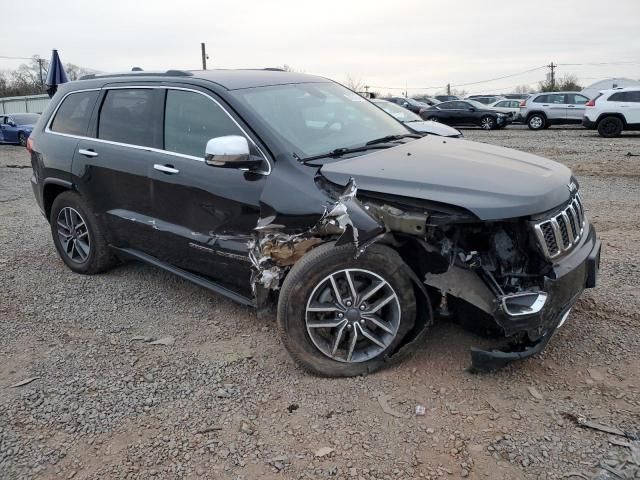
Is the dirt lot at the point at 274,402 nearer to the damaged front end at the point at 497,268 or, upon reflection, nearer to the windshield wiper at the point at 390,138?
the damaged front end at the point at 497,268

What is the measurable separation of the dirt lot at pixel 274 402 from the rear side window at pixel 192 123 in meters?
1.29

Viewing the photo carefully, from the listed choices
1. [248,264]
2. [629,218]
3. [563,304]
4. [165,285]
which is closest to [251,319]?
[248,264]

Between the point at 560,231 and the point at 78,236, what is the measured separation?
411 cm

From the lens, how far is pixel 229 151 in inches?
130

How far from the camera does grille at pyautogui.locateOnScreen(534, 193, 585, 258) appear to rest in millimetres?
2895

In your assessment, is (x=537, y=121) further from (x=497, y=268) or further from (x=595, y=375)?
(x=497, y=268)

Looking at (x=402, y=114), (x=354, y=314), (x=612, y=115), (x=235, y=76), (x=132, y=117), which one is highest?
(x=235, y=76)

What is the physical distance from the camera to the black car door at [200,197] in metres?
3.52

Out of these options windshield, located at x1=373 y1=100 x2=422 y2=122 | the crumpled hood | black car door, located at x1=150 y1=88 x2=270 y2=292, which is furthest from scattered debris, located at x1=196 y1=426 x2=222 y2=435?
windshield, located at x1=373 y1=100 x2=422 y2=122

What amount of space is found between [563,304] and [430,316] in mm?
719

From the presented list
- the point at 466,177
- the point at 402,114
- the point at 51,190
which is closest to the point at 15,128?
the point at 402,114

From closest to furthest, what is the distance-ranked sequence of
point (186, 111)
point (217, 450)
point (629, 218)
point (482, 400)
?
1. point (217, 450)
2. point (482, 400)
3. point (186, 111)
4. point (629, 218)

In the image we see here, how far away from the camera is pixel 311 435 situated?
2781 mm

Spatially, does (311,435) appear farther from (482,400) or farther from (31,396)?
(31,396)
